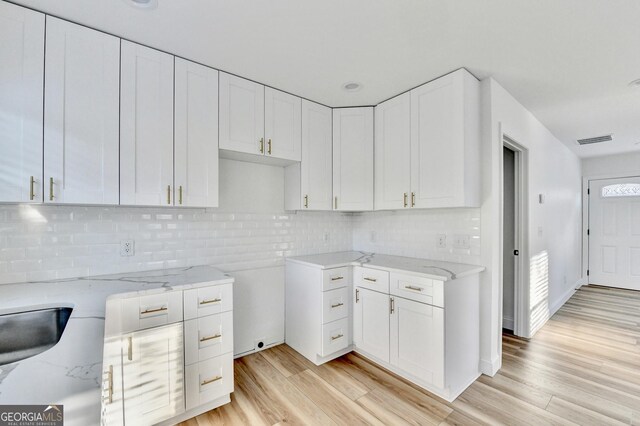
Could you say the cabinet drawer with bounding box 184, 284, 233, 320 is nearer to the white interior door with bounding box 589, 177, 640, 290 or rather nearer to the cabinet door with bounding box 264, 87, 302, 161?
the cabinet door with bounding box 264, 87, 302, 161

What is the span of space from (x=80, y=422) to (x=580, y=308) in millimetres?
5643

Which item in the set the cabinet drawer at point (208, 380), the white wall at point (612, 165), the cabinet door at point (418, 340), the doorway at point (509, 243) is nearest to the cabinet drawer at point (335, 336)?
the cabinet door at point (418, 340)

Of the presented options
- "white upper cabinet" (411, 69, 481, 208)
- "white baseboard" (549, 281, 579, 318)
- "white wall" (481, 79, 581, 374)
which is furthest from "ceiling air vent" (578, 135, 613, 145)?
"white upper cabinet" (411, 69, 481, 208)

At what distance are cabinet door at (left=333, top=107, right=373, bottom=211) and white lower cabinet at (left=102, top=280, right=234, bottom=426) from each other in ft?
5.07

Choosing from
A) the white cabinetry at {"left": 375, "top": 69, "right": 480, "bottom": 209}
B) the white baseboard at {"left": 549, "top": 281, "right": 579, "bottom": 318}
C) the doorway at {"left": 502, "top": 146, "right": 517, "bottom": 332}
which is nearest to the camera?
the white cabinetry at {"left": 375, "top": 69, "right": 480, "bottom": 209}

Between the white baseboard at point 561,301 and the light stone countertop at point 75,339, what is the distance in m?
4.25

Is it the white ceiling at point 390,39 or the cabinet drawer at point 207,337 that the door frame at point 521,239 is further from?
the cabinet drawer at point 207,337

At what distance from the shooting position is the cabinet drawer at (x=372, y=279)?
2.45m

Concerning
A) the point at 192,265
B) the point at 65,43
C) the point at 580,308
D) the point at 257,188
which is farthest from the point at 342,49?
the point at 580,308

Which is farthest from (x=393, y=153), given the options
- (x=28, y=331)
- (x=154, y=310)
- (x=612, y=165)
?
(x=612, y=165)

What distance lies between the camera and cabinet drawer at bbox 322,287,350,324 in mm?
→ 2543

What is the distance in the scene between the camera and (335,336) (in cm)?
262

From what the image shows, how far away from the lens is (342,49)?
6.62 feet

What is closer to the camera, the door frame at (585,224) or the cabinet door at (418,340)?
the cabinet door at (418,340)
